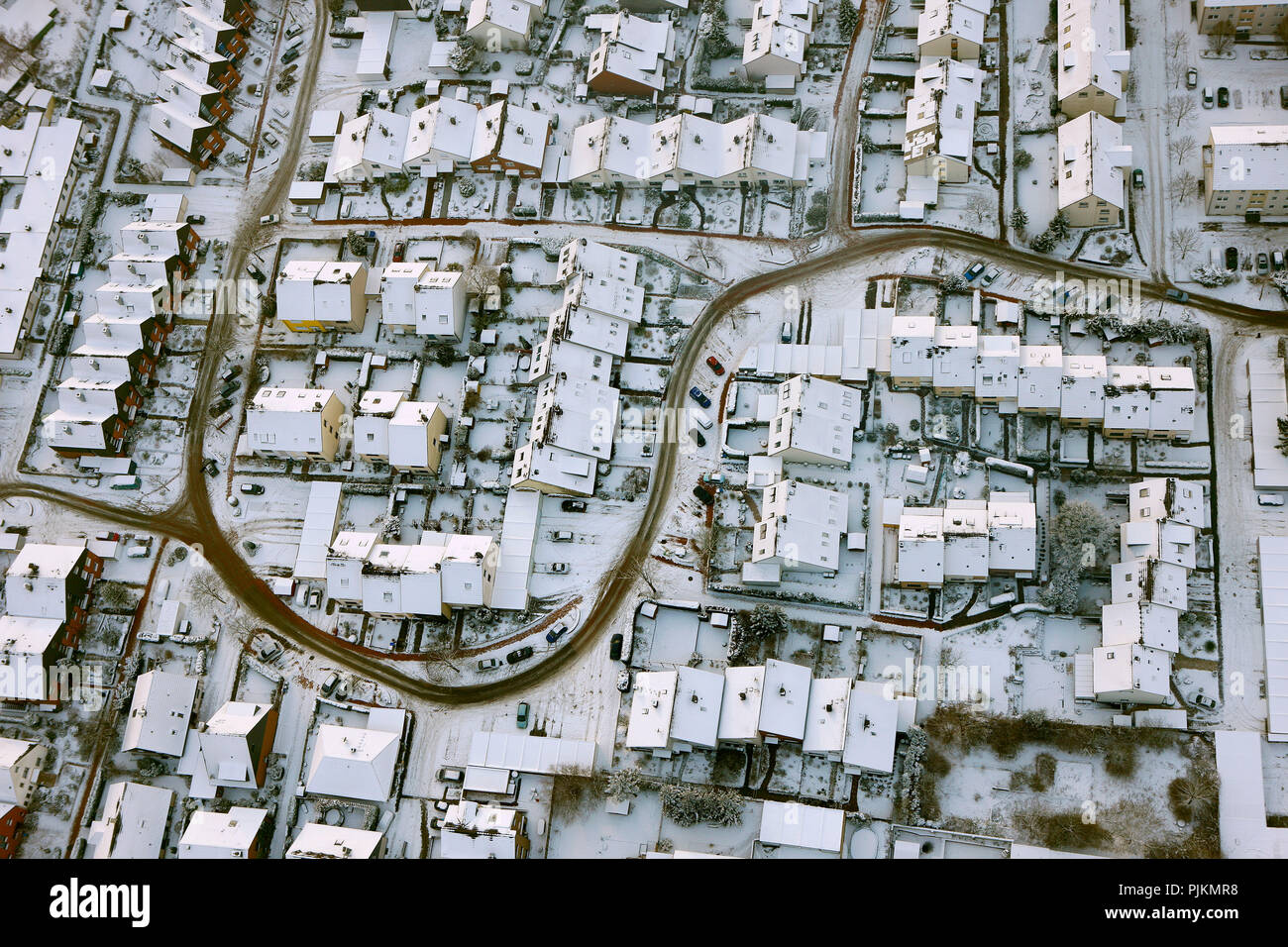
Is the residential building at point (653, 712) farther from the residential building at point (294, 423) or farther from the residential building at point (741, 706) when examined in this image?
the residential building at point (294, 423)

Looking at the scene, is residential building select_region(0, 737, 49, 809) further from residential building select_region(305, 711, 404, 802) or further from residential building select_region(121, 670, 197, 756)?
residential building select_region(305, 711, 404, 802)

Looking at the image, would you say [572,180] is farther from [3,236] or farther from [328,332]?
[3,236]

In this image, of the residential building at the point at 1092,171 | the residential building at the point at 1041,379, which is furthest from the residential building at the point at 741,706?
the residential building at the point at 1092,171
